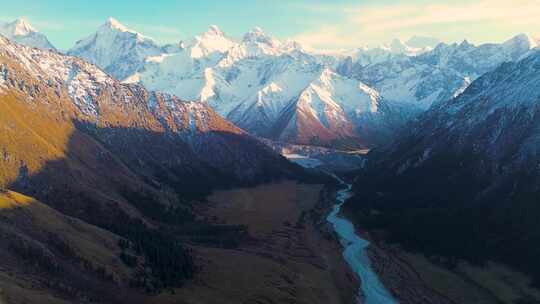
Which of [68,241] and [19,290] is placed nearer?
[19,290]

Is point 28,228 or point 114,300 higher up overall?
point 28,228

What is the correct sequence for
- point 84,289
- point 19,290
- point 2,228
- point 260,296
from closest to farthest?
point 19,290 → point 84,289 → point 2,228 → point 260,296

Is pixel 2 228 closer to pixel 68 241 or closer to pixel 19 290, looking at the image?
pixel 68 241

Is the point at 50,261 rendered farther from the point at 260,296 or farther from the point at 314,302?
the point at 314,302

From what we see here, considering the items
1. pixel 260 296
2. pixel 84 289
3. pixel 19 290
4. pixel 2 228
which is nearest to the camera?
pixel 19 290

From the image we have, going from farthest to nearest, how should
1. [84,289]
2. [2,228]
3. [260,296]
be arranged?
1. [260,296]
2. [2,228]
3. [84,289]

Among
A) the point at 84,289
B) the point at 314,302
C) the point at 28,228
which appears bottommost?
the point at 314,302

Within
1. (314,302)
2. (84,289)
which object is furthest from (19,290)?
(314,302)

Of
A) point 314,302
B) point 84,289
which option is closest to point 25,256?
point 84,289

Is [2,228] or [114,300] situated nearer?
[114,300]
